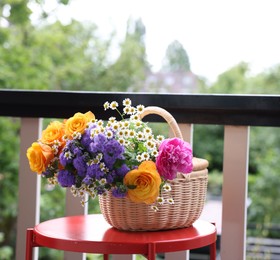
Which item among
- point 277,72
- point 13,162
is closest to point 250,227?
point 277,72

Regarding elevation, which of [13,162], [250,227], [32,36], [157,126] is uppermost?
[32,36]

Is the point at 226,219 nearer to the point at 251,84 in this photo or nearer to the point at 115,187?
the point at 115,187

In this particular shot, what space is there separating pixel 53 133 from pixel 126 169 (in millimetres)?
220

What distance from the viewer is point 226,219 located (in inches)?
67.0

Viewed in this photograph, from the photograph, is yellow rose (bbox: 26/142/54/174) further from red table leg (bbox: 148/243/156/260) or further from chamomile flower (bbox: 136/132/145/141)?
red table leg (bbox: 148/243/156/260)

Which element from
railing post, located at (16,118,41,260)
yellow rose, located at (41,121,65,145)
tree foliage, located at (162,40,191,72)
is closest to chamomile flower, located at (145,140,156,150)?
yellow rose, located at (41,121,65,145)

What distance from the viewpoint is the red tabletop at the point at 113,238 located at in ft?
4.16

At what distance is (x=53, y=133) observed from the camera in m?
1.39

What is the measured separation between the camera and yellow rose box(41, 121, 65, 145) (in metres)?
1.38

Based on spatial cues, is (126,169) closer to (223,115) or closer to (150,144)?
(150,144)

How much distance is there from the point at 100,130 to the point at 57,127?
0.15 m

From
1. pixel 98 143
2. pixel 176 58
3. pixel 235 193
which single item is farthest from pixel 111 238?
pixel 176 58

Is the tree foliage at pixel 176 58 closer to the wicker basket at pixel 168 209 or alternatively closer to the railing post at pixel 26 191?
the railing post at pixel 26 191

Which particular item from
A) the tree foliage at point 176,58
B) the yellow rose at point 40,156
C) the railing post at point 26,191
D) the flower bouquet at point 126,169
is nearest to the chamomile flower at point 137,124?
the flower bouquet at point 126,169
